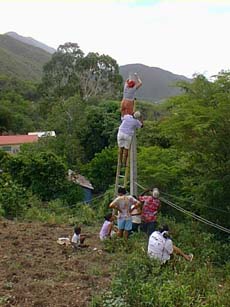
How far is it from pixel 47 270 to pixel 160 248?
1.71 meters

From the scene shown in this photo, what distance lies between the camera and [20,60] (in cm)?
9669

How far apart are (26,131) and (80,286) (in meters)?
41.3

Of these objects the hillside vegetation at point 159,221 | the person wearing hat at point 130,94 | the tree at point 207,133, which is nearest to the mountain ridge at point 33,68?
the hillside vegetation at point 159,221

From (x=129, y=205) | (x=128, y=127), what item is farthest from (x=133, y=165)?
(x=129, y=205)

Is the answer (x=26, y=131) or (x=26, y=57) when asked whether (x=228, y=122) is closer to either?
(x=26, y=131)

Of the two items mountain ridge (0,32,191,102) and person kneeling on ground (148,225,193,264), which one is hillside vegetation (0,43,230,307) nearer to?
person kneeling on ground (148,225,193,264)

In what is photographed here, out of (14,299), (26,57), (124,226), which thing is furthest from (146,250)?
(26,57)

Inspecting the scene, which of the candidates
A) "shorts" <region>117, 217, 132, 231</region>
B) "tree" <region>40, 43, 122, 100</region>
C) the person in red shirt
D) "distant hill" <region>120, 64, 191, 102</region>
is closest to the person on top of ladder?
the person in red shirt

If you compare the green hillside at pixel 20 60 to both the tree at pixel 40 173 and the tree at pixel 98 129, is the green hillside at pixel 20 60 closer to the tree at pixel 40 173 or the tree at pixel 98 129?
the tree at pixel 98 129

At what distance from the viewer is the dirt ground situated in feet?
20.8

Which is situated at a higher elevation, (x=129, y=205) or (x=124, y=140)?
(x=124, y=140)

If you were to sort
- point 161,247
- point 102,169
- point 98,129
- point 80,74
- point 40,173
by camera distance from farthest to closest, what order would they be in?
point 80,74 → point 98,129 → point 102,169 → point 40,173 → point 161,247

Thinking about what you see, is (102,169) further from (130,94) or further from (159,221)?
(130,94)

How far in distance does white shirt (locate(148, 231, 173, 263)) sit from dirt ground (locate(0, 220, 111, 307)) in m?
0.73
